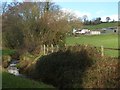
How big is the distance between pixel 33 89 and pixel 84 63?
6.99 m

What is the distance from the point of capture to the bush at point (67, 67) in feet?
61.0

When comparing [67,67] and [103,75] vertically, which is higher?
[67,67]

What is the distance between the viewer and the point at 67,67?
779 inches

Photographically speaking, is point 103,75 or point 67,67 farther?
point 67,67

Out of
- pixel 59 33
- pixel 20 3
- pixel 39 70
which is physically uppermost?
pixel 20 3

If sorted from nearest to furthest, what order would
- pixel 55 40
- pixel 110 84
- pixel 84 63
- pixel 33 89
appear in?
pixel 33 89, pixel 110 84, pixel 84 63, pixel 55 40

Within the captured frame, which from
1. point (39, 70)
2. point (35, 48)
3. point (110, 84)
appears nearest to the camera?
point (110, 84)

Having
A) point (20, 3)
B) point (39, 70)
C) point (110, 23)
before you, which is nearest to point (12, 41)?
point (20, 3)

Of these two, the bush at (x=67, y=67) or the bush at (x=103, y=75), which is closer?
the bush at (x=103, y=75)

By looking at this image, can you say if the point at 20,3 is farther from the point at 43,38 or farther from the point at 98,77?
the point at 98,77

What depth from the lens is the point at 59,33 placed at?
43.5 meters

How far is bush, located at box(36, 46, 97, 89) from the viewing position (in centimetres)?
1858

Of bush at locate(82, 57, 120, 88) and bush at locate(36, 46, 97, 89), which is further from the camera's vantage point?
bush at locate(36, 46, 97, 89)

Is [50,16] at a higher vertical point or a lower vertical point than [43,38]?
higher
